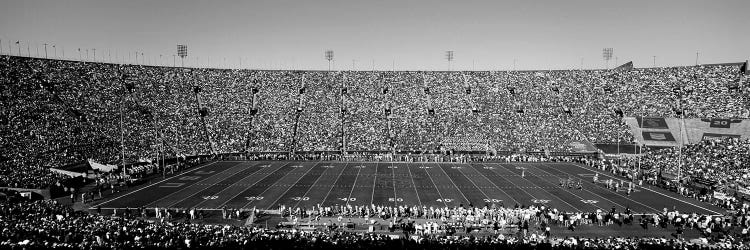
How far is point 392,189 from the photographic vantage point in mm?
37344

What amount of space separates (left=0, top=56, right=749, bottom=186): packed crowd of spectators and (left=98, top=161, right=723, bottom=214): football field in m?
10.4

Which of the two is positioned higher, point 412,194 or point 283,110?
point 283,110

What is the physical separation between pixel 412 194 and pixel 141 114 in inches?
1526

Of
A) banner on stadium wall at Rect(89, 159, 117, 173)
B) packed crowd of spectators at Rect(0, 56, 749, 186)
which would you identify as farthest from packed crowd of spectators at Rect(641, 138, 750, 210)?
banner on stadium wall at Rect(89, 159, 117, 173)

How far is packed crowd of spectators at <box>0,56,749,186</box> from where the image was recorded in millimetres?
52516

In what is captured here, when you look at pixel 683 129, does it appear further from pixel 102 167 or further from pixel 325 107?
pixel 102 167

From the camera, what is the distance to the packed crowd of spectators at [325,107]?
52516 millimetres

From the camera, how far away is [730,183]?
3775 cm

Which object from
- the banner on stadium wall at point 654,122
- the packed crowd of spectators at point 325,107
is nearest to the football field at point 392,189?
the packed crowd of spectators at point 325,107

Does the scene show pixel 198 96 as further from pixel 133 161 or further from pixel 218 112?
pixel 133 161

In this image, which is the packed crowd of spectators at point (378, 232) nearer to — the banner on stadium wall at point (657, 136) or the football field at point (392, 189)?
the football field at point (392, 189)

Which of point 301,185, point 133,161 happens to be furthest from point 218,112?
point 301,185

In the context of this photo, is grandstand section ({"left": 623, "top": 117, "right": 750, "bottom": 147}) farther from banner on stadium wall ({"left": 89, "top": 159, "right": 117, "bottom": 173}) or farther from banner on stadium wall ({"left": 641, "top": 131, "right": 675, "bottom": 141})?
banner on stadium wall ({"left": 89, "top": 159, "right": 117, "bottom": 173})

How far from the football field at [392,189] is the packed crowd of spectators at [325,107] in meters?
10.4
